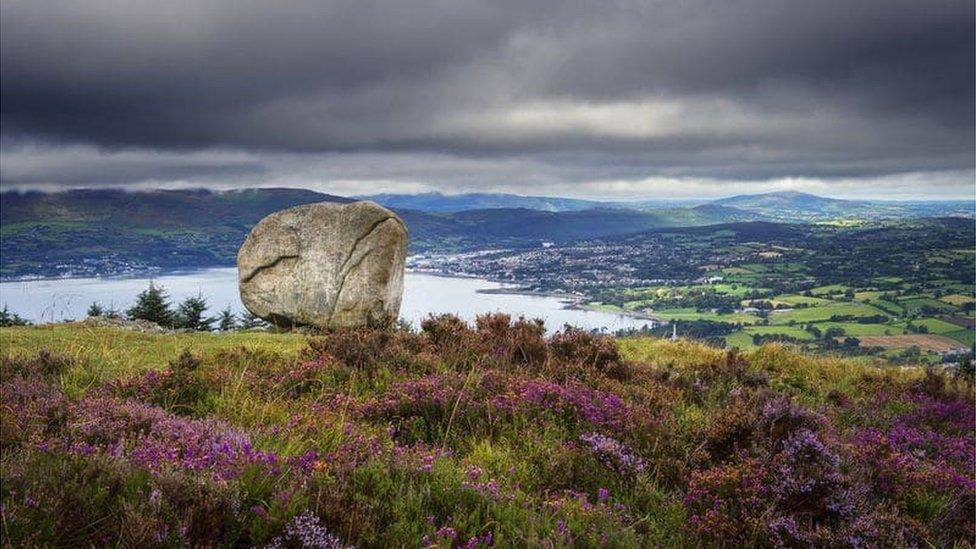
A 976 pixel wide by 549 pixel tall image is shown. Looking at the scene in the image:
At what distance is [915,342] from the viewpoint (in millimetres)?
58281

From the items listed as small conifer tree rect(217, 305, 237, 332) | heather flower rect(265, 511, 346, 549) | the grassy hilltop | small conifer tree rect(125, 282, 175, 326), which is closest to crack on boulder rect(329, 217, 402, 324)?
the grassy hilltop

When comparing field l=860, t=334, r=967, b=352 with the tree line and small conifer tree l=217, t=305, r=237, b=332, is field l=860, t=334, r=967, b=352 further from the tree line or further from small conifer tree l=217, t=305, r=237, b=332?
the tree line

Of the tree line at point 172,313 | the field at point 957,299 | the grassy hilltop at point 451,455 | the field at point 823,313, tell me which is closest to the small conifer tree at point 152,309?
the tree line at point 172,313

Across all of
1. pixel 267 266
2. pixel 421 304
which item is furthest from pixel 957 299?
pixel 267 266

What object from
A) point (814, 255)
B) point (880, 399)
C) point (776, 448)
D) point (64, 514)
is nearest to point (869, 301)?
point (814, 255)

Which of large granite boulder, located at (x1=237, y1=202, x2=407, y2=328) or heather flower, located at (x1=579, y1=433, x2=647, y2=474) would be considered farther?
large granite boulder, located at (x1=237, y1=202, x2=407, y2=328)

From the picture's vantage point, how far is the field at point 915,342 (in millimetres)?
54906

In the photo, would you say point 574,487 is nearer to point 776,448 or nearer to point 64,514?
point 776,448

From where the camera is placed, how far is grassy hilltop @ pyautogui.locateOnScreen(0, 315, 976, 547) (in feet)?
12.4

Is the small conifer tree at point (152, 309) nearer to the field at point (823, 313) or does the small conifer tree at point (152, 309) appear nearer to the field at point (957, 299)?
the field at point (823, 313)

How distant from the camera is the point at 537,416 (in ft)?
23.7

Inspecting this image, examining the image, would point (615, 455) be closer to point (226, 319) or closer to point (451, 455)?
point (451, 455)

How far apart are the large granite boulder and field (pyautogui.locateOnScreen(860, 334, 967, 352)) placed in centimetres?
5029

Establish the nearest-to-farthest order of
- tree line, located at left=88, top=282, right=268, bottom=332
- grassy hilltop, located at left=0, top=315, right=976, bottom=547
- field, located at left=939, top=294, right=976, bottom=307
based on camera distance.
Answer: grassy hilltop, located at left=0, top=315, right=976, bottom=547, tree line, located at left=88, top=282, right=268, bottom=332, field, located at left=939, top=294, right=976, bottom=307
